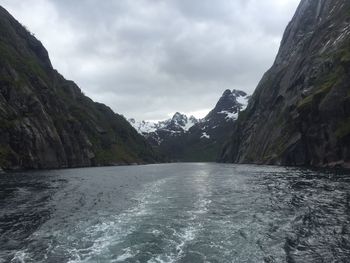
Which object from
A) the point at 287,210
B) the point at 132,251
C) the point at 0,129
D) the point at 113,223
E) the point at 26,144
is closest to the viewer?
Answer: the point at 132,251

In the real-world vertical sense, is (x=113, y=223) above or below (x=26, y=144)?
below

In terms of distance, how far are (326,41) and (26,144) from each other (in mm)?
130961

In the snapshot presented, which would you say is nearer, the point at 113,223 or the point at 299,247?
the point at 299,247

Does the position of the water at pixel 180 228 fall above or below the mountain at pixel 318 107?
below

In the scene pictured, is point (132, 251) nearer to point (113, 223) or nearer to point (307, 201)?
point (113, 223)

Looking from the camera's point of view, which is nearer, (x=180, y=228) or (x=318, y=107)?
(x=180, y=228)

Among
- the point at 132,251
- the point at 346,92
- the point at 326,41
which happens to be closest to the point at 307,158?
the point at 346,92

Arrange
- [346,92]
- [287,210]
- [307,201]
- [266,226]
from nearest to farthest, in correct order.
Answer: [266,226], [287,210], [307,201], [346,92]

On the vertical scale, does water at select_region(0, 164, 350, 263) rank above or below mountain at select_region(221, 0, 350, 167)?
below

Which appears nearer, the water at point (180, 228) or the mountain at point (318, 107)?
the water at point (180, 228)

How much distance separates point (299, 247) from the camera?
28297mm

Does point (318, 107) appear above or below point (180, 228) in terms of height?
above

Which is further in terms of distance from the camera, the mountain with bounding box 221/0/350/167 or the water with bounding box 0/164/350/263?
the mountain with bounding box 221/0/350/167

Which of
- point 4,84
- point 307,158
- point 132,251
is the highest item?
point 4,84
